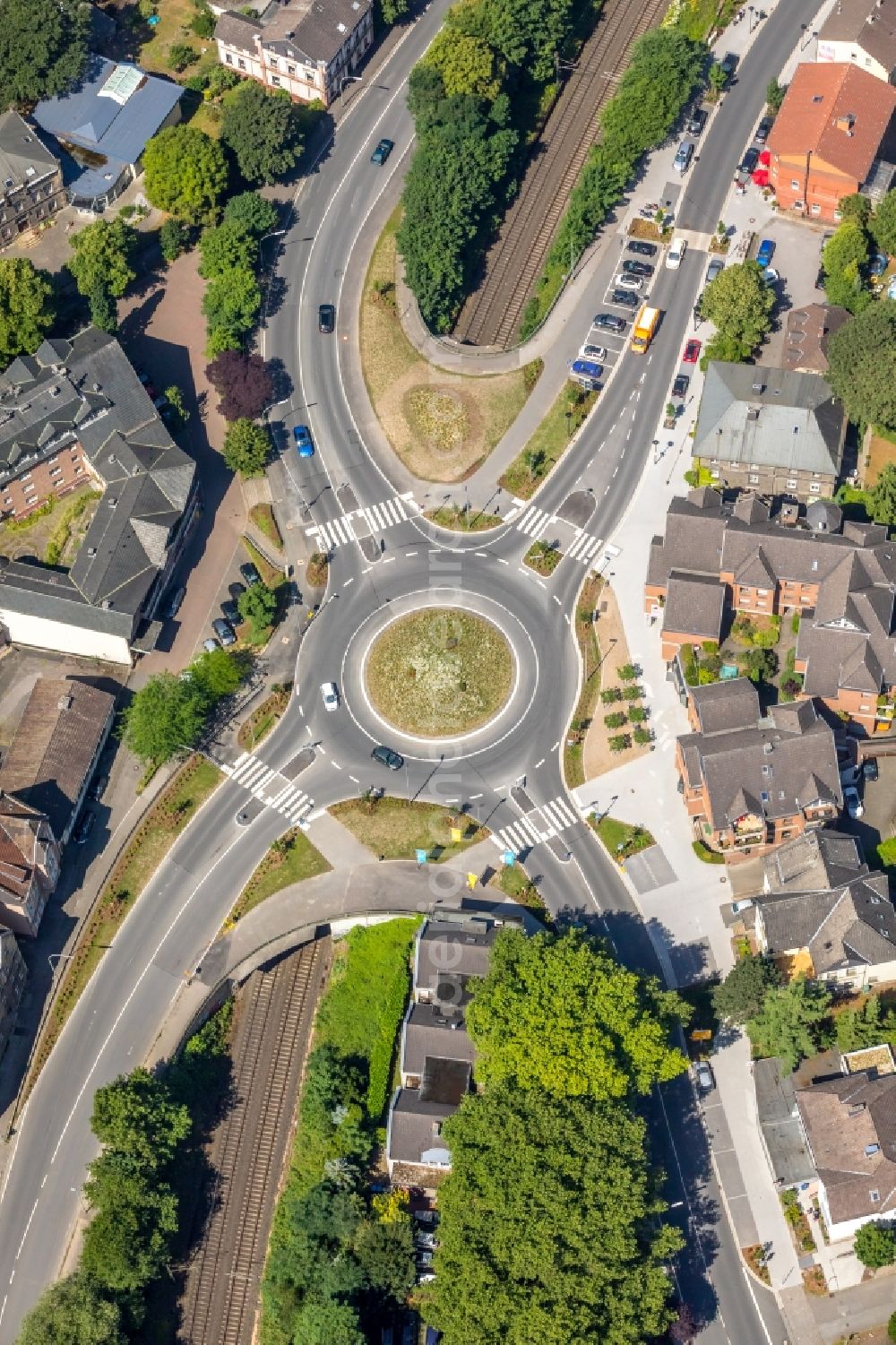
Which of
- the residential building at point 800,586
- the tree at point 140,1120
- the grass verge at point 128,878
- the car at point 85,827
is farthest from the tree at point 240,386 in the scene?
the tree at point 140,1120

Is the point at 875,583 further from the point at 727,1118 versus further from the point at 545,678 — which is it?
the point at 727,1118

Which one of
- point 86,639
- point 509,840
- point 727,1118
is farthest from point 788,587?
point 86,639

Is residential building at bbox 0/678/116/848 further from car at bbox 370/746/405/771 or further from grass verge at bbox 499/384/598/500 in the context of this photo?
grass verge at bbox 499/384/598/500

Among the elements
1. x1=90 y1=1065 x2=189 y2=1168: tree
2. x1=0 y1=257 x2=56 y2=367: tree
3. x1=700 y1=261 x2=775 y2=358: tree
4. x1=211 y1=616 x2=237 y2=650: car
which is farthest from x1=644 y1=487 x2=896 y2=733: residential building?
x1=0 y1=257 x2=56 y2=367: tree

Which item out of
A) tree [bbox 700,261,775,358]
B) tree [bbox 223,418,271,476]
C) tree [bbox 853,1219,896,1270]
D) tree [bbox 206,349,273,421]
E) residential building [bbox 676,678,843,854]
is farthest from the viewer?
tree [bbox 206,349,273,421]

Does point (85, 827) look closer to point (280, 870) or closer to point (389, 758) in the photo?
point (280, 870)

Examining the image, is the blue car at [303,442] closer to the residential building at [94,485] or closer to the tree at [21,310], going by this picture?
the residential building at [94,485]
